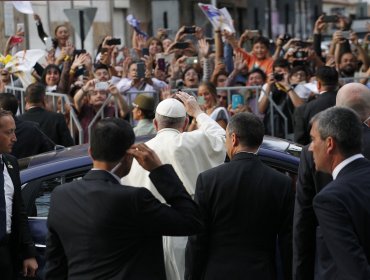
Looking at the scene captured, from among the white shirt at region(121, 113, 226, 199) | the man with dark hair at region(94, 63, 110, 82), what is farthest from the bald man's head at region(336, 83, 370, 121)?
the man with dark hair at region(94, 63, 110, 82)

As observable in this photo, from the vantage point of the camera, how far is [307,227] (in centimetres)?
540

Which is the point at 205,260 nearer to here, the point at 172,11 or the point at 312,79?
the point at 312,79

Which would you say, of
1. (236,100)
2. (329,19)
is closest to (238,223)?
(236,100)

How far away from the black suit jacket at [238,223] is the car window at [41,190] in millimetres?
1650

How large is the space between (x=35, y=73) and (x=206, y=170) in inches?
315

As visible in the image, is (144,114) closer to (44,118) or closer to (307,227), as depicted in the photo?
(44,118)

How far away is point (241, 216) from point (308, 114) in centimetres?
514

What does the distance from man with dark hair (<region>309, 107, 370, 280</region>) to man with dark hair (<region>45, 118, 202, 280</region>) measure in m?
0.69

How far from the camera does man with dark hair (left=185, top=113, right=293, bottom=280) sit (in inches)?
242

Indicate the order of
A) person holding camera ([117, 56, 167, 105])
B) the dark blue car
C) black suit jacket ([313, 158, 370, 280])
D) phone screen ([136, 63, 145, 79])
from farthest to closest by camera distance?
phone screen ([136, 63, 145, 79]) → person holding camera ([117, 56, 167, 105]) → the dark blue car → black suit jacket ([313, 158, 370, 280])

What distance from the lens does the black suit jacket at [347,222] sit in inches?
186

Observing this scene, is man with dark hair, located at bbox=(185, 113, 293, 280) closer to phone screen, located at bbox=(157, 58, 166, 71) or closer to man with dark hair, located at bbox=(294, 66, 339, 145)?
man with dark hair, located at bbox=(294, 66, 339, 145)

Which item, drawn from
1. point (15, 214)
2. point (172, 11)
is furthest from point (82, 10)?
point (172, 11)

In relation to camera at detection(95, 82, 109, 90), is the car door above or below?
below
